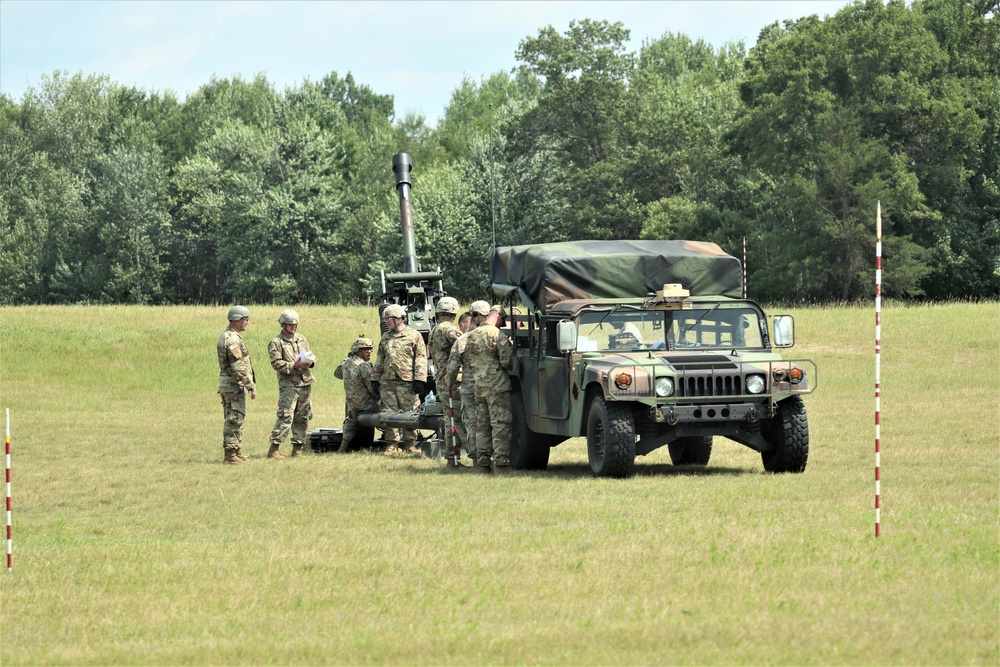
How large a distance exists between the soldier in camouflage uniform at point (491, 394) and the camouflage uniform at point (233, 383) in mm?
3401

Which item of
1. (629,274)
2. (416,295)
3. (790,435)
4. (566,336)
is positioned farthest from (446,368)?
(790,435)

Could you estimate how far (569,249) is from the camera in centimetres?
1730

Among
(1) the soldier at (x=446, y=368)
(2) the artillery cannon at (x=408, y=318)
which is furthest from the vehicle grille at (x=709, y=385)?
(2) the artillery cannon at (x=408, y=318)

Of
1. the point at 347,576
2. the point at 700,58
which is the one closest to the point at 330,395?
the point at 347,576

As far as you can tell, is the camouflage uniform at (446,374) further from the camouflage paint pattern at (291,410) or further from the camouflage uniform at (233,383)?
the camouflage uniform at (233,383)

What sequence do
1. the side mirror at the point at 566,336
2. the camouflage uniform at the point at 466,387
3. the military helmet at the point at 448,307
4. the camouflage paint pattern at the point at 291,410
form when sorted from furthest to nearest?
the camouflage paint pattern at the point at 291,410 < the military helmet at the point at 448,307 < the camouflage uniform at the point at 466,387 < the side mirror at the point at 566,336

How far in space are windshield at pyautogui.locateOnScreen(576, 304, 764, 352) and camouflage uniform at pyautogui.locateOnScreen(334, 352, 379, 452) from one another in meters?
5.05

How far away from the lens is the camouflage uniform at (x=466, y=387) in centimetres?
1700

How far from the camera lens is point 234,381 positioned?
61.7 ft

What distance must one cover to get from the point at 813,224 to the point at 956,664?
5075cm

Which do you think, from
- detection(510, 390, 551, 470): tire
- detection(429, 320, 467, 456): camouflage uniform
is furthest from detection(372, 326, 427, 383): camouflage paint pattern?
detection(510, 390, 551, 470): tire

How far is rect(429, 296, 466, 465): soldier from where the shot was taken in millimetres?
17703

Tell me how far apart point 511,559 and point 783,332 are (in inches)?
260

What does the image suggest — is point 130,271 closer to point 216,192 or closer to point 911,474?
point 216,192
